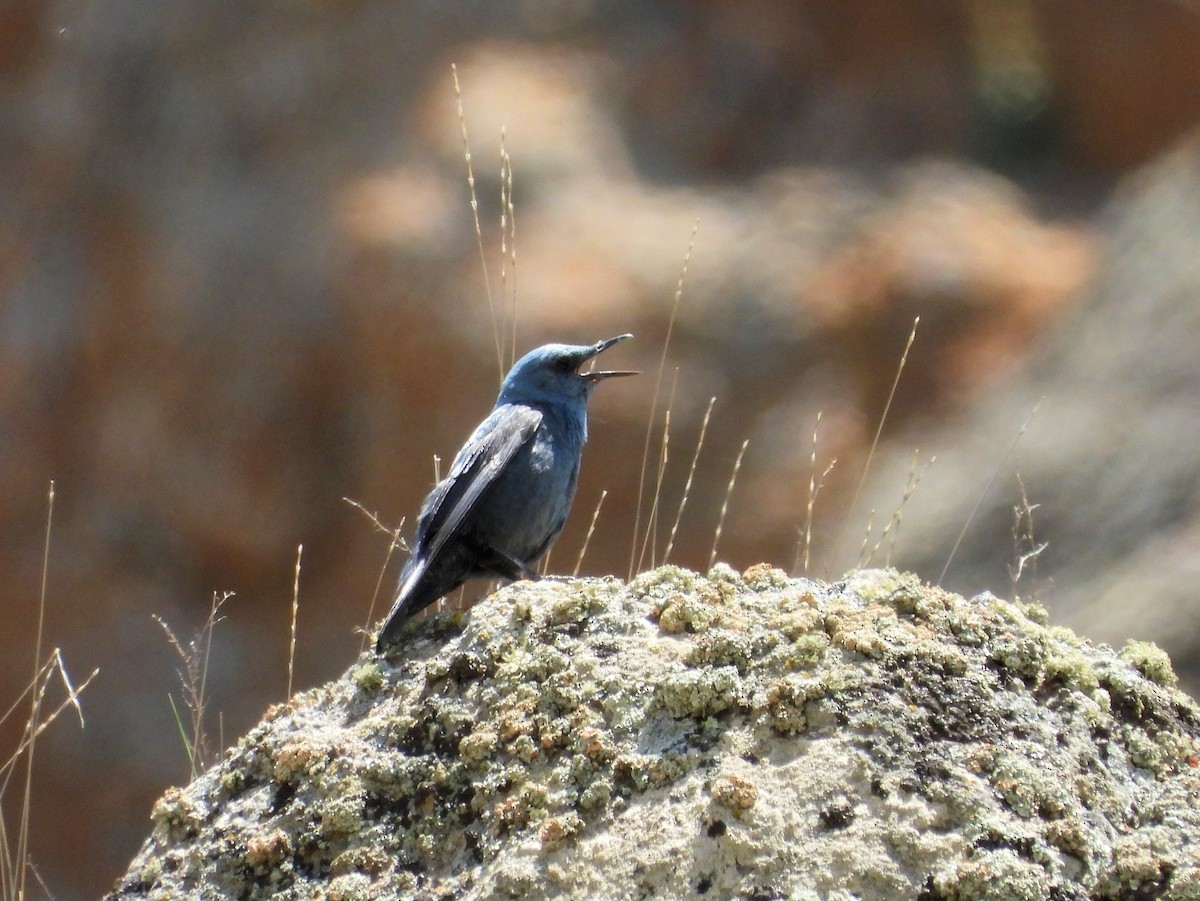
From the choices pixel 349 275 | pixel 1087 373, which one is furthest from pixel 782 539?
pixel 349 275

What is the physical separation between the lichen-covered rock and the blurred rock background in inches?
280

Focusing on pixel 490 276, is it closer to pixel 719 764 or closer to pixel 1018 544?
pixel 1018 544

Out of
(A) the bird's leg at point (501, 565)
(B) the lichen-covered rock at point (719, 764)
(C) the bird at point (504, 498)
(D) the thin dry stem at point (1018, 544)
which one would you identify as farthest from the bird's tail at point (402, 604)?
(D) the thin dry stem at point (1018, 544)

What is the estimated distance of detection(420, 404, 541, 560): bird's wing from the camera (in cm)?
405

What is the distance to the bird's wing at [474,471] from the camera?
13.3ft

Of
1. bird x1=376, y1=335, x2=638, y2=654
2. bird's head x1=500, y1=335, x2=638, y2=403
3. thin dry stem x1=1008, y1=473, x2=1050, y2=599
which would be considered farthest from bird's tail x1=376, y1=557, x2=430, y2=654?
thin dry stem x1=1008, y1=473, x2=1050, y2=599

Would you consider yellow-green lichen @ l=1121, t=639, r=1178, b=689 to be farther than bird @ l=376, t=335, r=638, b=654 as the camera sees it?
No

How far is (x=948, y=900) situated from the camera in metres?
2.18

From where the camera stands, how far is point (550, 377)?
4.94 meters

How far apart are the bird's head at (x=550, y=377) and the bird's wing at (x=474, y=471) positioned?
8.9 inches

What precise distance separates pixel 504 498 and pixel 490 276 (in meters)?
6.05

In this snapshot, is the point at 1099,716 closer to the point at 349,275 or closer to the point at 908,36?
the point at 349,275

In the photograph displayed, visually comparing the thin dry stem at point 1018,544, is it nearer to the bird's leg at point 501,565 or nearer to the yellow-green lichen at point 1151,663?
the yellow-green lichen at point 1151,663

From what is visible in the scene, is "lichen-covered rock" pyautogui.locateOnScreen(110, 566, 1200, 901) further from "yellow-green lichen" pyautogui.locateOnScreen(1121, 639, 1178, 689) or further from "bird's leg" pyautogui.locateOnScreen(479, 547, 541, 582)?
"bird's leg" pyautogui.locateOnScreen(479, 547, 541, 582)
